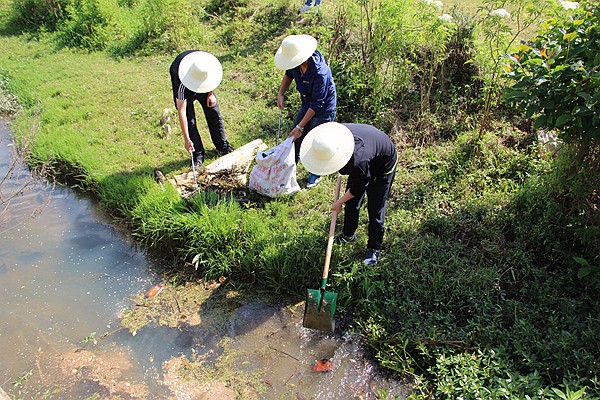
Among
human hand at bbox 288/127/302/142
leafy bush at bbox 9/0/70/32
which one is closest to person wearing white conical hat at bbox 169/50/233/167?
human hand at bbox 288/127/302/142

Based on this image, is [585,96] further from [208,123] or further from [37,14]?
[37,14]

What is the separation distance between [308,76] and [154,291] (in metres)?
2.69

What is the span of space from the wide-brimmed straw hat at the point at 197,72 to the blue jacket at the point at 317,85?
0.87 metres

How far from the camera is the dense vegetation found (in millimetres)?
3611

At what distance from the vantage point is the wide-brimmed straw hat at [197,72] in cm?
484

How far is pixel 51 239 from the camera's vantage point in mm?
5184

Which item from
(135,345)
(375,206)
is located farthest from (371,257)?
(135,345)

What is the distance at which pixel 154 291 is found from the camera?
451 cm

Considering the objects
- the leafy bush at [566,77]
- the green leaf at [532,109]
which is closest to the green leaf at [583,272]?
the leafy bush at [566,77]

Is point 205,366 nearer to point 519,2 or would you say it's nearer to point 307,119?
point 307,119

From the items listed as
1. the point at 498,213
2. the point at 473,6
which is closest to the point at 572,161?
the point at 498,213

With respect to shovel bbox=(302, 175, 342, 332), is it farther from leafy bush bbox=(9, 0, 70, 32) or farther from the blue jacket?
leafy bush bbox=(9, 0, 70, 32)

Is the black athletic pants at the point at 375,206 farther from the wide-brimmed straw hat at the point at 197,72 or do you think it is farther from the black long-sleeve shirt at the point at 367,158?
the wide-brimmed straw hat at the point at 197,72

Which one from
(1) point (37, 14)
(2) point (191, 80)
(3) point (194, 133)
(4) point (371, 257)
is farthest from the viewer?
(1) point (37, 14)
